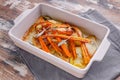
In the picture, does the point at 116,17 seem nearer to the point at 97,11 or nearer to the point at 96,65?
the point at 97,11

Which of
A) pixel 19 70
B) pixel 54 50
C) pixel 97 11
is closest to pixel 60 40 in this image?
pixel 54 50

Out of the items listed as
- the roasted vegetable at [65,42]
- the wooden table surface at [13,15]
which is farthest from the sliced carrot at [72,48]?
the wooden table surface at [13,15]

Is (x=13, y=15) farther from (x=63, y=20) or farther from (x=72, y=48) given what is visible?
(x=72, y=48)

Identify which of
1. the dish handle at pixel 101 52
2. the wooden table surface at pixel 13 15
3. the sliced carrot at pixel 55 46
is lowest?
the wooden table surface at pixel 13 15

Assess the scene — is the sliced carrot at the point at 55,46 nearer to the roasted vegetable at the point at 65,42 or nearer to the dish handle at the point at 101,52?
the roasted vegetable at the point at 65,42

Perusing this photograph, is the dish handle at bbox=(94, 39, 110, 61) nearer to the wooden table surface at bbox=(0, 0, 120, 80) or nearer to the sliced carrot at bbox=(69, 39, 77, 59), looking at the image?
→ the sliced carrot at bbox=(69, 39, 77, 59)

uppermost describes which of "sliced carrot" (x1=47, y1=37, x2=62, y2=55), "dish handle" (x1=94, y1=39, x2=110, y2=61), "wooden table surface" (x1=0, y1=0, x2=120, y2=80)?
"dish handle" (x1=94, y1=39, x2=110, y2=61)

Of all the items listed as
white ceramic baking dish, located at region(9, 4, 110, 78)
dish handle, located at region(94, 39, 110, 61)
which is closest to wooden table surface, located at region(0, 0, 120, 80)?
white ceramic baking dish, located at region(9, 4, 110, 78)
